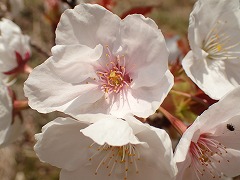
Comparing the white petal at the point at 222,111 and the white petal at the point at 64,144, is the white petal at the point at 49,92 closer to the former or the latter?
the white petal at the point at 64,144

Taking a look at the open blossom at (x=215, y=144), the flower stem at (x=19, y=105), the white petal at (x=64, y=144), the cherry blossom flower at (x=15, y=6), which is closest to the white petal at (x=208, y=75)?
the open blossom at (x=215, y=144)

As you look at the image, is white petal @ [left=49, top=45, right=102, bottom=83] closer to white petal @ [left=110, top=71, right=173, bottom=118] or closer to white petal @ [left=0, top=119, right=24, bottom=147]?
white petal @ [left=110, top=71, right=173, bottom=118]

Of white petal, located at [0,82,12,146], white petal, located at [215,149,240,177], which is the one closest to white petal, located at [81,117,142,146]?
white petal, located at [215,149,240,177]

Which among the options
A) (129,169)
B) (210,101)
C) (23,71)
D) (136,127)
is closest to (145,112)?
(136,127)

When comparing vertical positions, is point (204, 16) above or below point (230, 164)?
above

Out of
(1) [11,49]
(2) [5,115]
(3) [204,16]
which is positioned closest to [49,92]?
(2) [5,115]

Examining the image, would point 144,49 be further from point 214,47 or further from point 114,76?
point 214,47
